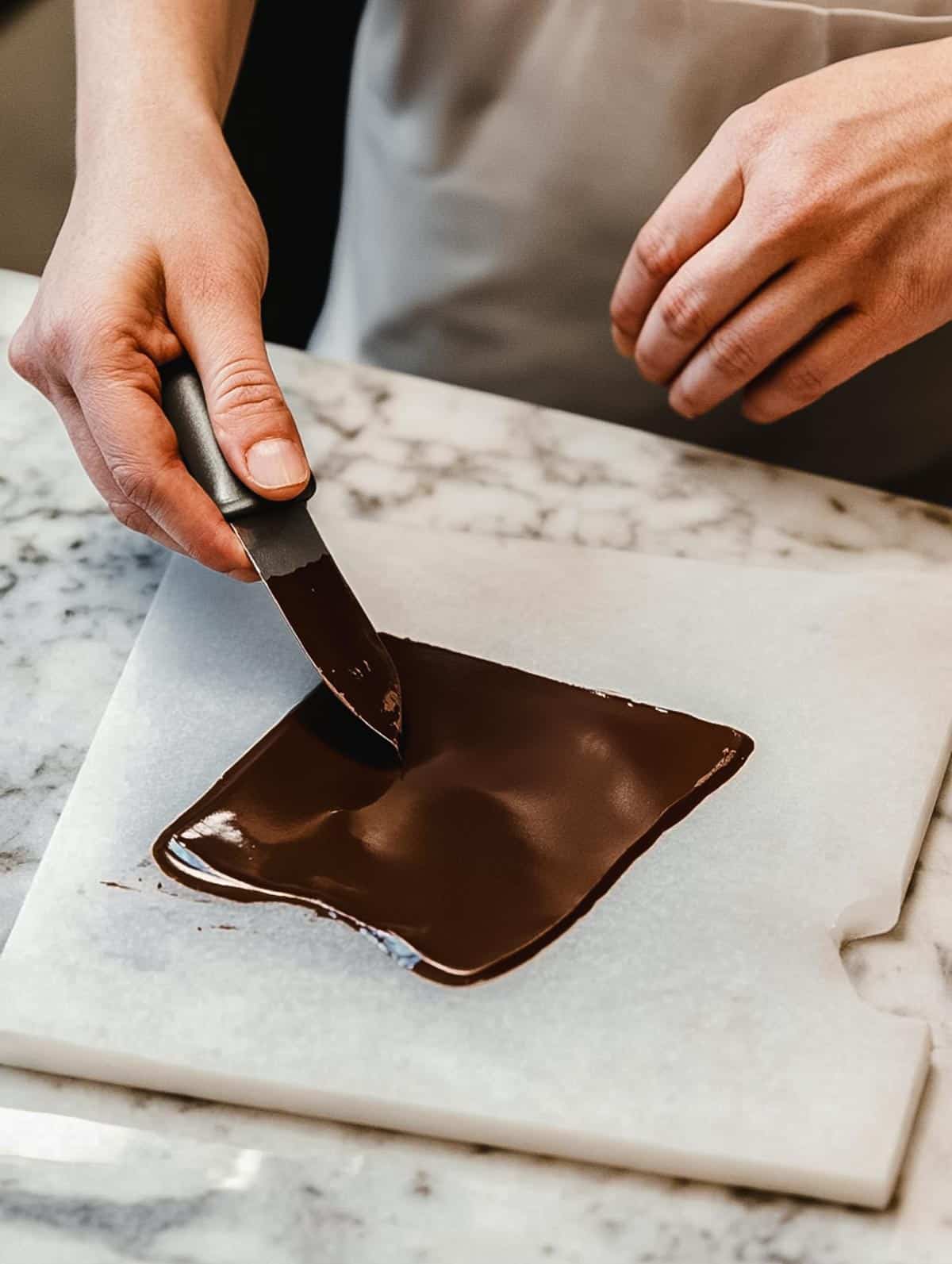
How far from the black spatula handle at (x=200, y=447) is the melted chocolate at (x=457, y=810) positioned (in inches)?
6.0

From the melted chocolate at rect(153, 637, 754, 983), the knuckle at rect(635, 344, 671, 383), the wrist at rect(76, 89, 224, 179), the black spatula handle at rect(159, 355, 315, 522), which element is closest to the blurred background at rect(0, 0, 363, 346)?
the wrist at rect(76, 89, 224, 179)

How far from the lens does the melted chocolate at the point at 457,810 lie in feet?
2.82

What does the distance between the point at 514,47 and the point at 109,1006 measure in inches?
34.7

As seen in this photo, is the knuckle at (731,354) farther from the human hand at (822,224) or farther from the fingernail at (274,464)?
the fingernail at (274,464)

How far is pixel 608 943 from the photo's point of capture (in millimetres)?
854

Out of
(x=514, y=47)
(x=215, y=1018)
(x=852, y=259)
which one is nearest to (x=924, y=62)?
(x=852, y=259)

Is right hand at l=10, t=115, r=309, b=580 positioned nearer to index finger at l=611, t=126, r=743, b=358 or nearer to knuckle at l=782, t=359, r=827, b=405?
index finger at l=611, t=126, r=743, b=358

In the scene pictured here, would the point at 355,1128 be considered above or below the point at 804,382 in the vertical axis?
below

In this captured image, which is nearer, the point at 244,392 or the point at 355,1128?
the point at 355,1128

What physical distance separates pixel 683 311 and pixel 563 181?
22 centimetres

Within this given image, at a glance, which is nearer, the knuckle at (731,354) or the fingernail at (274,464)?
the fingernail at (274,464)

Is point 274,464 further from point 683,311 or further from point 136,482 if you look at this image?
point 683,311

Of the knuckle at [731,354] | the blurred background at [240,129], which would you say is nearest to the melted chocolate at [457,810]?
the knuckle at [731,354]

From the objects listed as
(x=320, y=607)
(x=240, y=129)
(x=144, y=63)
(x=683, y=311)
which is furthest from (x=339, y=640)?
(x=240, y=129)
